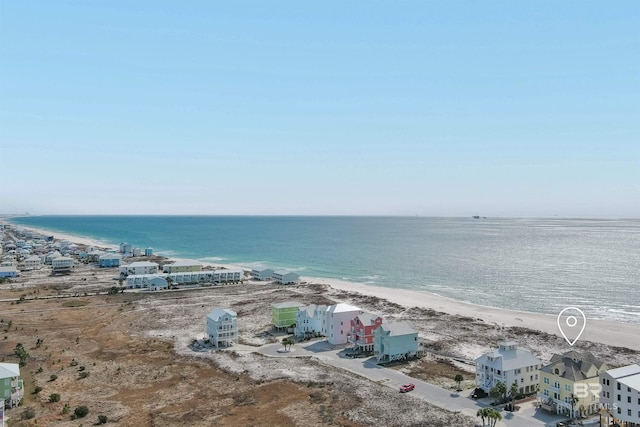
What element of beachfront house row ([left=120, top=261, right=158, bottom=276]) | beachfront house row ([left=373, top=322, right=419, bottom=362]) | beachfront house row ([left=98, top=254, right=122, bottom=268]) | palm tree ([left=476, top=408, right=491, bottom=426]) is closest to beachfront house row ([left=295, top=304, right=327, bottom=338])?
beachfront house row ([left=373, top=322, right=419, bottom=362])

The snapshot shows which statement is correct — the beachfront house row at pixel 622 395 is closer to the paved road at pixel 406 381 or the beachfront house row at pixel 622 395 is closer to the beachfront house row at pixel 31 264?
the paved road at pixel 406 381

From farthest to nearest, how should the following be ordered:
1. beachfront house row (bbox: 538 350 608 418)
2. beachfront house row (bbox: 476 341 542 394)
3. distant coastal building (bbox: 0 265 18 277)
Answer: distant coastal building (bbox: 0 265 18 277) < beachfront house row (bbox: 476 341 542 394) < beachfront house row (bbox: 538 350 608 418)

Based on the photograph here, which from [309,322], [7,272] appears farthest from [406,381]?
[7,272]

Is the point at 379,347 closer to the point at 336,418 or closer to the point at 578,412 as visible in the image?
the point at 336,418

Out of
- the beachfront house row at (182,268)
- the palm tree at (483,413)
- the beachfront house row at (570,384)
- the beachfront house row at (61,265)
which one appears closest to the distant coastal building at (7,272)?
the beachfront house row at (61,265)

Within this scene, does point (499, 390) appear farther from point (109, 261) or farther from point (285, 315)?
point (109, 261)

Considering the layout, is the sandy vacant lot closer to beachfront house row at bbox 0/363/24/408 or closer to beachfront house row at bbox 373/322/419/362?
beachfront house row at bbox 0/363/24/408
